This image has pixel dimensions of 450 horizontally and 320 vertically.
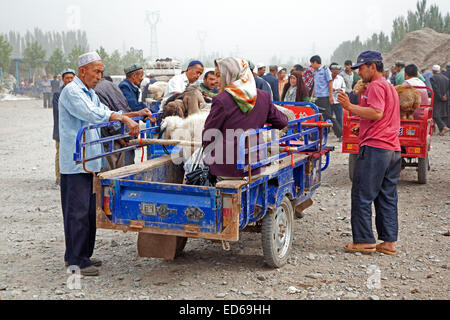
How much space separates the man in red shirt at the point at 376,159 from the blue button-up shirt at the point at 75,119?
7.84 ft

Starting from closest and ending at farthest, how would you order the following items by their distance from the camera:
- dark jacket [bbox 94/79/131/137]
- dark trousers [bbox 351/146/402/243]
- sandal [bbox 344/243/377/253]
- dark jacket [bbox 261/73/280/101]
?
dark trousers [bbox 351/146/402/243]
sandal [bbox 344/243/377/253]
dark jacket [bbox 94/79/131/137]
dark jacket [bbox 261/73/280/101]

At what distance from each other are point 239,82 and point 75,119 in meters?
1.57

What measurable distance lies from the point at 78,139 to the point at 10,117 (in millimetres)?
21287

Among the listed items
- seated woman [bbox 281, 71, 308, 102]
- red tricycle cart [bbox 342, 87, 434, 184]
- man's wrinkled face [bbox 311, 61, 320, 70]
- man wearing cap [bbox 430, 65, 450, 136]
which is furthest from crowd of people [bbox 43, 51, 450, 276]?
A: man wearing cap [bbox 430, 65, 450, 136]

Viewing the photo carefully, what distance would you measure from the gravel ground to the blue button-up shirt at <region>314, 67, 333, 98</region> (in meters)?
5.96

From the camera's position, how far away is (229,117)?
15.5ft

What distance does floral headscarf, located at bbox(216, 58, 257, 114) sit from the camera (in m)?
4.68

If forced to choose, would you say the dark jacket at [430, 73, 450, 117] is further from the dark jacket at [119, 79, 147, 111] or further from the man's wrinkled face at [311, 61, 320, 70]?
the dark jacket at [119, 79, 147, 111]

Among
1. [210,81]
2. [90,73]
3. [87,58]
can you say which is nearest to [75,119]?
[90,73]

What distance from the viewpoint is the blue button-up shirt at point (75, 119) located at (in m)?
4.87

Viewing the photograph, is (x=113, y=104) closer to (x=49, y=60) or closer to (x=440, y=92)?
(x=440, y=92)

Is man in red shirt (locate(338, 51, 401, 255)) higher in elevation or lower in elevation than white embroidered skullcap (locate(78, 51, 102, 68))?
lower
